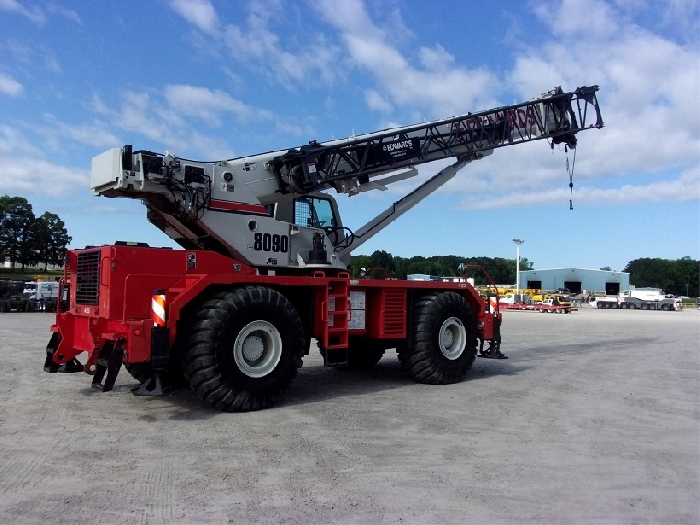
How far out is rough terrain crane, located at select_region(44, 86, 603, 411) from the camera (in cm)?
736

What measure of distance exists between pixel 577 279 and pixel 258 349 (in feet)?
301

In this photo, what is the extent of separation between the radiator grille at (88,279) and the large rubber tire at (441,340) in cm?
521

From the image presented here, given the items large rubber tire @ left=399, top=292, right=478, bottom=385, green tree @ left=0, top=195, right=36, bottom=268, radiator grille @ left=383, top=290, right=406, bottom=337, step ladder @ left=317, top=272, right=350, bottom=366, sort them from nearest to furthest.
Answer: step ladder @ left=317, top=272, right=350, bottom=366
radiator grille @ left=383, top=290, right=406, bottom=337
large rubber tire @ left=399, top=292, right=478, bottom=385
green tree @ left=0, top=195, right=36, bottom=268

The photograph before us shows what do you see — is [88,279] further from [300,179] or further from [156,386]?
[300,179]

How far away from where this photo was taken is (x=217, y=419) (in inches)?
286

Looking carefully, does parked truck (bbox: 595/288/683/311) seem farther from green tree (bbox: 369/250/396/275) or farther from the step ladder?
the step ladder

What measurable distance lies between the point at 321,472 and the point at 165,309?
2.97 m

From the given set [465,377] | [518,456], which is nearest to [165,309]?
[518,456]

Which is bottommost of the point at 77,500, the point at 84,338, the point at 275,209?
the point at 77,500

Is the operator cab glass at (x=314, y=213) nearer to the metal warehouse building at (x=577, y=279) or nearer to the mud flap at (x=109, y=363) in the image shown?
the mud flap at (x=109, y=363)

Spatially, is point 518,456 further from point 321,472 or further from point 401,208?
point 401,208

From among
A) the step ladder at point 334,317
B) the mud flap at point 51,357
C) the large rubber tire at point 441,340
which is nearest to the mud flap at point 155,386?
the mud flap at point 51,357

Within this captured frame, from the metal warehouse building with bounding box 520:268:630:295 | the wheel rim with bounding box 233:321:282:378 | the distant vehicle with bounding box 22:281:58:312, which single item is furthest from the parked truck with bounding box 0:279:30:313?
the metal warehouse building with bounding box 520:268:630:295

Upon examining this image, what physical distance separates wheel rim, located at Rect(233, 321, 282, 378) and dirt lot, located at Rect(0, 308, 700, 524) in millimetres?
642
